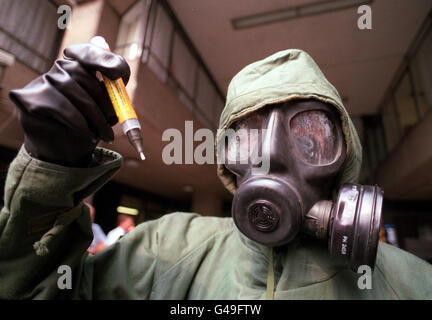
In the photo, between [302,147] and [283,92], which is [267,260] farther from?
[283,92]

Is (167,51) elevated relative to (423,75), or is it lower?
lower

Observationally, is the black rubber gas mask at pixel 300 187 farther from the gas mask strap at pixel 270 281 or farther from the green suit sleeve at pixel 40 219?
the green suit sleeve at pixel 40 219

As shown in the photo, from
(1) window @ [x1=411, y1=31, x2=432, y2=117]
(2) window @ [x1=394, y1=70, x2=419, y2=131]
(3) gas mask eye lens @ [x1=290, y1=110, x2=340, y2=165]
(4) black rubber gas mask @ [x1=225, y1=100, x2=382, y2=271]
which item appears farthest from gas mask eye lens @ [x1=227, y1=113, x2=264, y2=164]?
(2) window @ [x1=394, y1=70, x2=419, y2=131]

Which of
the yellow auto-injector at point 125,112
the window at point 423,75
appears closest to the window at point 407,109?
the window at point 423,75

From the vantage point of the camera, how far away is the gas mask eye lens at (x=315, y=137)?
0.89 meters

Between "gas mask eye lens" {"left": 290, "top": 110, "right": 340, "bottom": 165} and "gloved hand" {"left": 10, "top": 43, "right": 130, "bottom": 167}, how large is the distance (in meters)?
0.60

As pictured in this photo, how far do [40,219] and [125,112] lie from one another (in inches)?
14.7

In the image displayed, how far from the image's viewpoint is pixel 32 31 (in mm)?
807

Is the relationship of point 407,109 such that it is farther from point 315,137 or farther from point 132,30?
point 132,30

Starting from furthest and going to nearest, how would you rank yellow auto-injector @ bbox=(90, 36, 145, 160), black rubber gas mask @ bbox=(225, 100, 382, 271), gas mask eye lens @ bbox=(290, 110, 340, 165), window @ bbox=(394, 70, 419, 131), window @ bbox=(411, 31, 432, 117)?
window @ bbox=(394, 70, 419, 131), window @ bbox=(411, 31, 432, 117), gas mask eye lens @ bbox=(290, 110, 340, 165), black rubber gas mask @ bbox=(225, 100, 382, 271), yellow auto-injector @ bbox=(90, 36, 145, 160)

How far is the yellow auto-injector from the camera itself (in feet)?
1.83

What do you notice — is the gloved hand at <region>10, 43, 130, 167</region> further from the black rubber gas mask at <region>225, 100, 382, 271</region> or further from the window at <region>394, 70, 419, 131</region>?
the window at <region>394, 70, 419, 131</region>

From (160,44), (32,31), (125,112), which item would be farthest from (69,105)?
(160,44)

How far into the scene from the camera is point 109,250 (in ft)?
2.96
